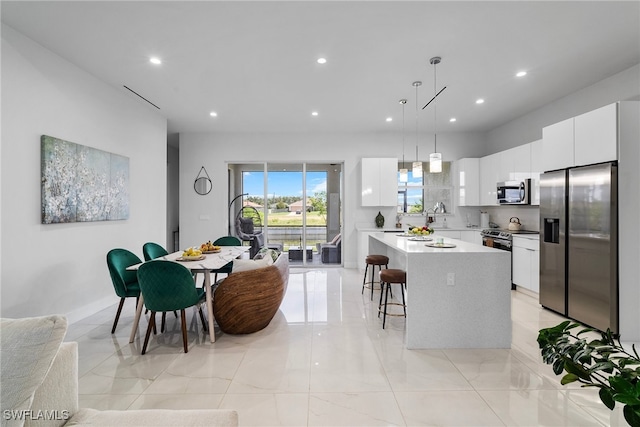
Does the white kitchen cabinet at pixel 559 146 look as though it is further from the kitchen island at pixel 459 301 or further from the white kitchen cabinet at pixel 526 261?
the kitchen island at pixel 459 301

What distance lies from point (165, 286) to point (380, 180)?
183 inches

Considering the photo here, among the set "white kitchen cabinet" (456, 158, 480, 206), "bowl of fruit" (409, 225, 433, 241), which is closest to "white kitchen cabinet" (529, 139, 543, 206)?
"white kitchen cabinet" (456, 158, 480, 206)

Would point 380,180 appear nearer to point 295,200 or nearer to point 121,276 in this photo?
point 295,200

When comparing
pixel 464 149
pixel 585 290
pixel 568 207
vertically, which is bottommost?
pixel 585 290

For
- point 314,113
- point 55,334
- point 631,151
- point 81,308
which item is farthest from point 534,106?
point 81,308

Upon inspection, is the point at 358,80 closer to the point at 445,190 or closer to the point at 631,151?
the point at 631,151

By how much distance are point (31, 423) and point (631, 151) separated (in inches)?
185

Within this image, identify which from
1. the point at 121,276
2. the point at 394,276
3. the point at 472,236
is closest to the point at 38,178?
the point at 121,276

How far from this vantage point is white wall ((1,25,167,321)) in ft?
9.01

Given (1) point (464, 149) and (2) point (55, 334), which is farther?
(1) point (464, 149)

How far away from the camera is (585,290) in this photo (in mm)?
3254

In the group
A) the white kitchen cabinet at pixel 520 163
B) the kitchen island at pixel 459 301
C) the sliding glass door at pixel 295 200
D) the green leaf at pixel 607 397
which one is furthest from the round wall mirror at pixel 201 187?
the green leaf at pixel 607 397

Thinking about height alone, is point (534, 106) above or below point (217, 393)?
above

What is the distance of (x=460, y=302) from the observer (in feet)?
9.15
